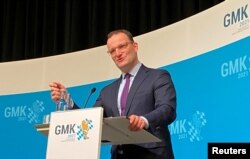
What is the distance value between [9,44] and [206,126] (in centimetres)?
350

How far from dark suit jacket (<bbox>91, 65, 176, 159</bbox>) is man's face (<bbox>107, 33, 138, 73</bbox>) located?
0.07 meters

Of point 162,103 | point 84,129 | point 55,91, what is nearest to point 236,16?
point 162,103

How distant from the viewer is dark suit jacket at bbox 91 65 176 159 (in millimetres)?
2252

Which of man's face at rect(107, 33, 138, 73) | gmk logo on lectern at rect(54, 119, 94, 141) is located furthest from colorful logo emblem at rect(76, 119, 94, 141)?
man's face at rect(107, 33, 138, 73)

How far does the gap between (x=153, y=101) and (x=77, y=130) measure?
1.46 ft

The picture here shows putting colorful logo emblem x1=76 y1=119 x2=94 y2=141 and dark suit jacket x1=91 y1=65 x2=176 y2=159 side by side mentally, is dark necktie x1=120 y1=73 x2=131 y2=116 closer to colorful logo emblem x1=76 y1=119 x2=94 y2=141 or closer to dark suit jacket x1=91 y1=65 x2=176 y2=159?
dark suit jacket x1=91 y1=65 x2=176 y2=159

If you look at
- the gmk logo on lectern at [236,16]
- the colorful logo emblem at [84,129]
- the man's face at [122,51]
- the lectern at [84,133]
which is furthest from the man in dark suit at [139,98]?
the gmk logo on lectern at [236,16]

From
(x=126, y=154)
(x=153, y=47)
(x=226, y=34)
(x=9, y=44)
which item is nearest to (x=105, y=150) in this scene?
(x=153, y=47)

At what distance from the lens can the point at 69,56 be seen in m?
4.85

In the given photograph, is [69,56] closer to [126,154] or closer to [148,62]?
[148,62]

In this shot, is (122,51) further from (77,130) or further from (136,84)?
(77,130)

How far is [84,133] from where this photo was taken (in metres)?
2.07

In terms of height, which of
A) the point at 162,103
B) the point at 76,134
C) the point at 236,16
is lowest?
the point at 76,134

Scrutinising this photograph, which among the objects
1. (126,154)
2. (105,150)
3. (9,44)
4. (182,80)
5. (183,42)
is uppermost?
(9,44)
